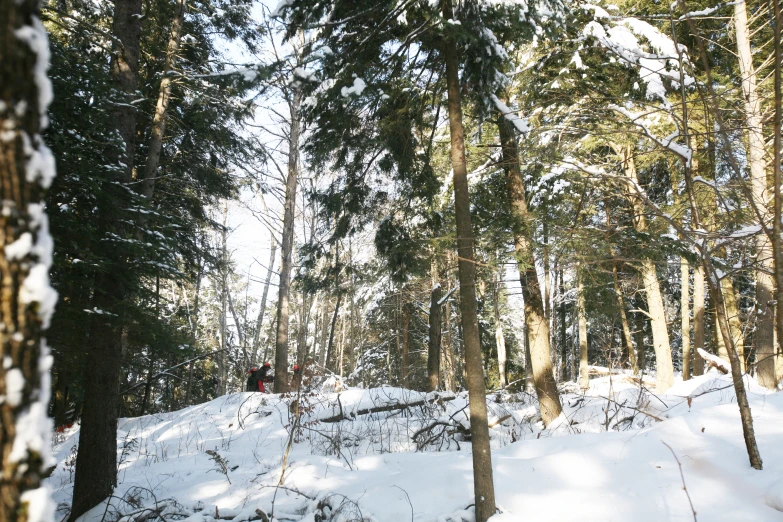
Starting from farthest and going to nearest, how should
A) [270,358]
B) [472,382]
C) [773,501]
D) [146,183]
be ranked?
[270,358] < [146,183] < [472,382] < [773,501]

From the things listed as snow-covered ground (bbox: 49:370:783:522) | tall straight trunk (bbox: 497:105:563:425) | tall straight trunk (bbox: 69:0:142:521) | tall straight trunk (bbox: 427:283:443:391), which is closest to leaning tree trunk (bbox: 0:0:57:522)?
snow-covered ground (bbox: 49:370:783:522)

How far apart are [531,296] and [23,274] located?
7.17m

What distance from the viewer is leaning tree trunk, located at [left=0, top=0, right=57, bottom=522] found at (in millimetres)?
912

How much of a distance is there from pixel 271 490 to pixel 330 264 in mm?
4673

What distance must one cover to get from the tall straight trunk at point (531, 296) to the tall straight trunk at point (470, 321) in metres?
2.14

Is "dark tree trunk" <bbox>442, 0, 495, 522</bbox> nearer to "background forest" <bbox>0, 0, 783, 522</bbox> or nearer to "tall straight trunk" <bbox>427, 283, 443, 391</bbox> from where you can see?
"background forest" <bbox>0, 0, 783, 522</bbox>

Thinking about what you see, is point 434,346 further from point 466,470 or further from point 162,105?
point 162,105

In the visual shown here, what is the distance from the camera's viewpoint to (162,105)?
7.67m

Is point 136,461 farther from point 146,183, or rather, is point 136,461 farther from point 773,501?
→ point 773,501

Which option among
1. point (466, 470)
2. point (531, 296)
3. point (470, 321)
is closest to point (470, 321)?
point (470, 321)

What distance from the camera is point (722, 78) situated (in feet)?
24.6

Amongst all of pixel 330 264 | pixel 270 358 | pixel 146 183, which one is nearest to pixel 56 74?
pixel 146 183

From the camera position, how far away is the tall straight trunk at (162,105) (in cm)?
742

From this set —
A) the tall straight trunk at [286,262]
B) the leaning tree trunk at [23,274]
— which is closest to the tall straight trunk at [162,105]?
the tall straight trunk at [286,262]
